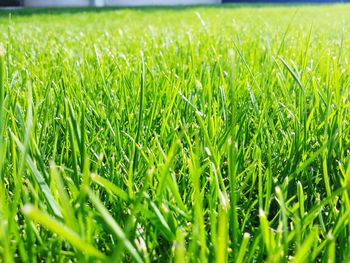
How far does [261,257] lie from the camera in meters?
0.50

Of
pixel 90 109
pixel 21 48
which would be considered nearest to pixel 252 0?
pixel 21 48

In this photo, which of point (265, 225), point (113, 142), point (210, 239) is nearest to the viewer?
point (265, 225)

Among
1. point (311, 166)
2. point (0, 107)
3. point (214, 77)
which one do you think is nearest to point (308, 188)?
point (311, 166)

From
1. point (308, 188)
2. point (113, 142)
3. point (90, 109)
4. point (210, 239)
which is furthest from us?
point (90, 109)

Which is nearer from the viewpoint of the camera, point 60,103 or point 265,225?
point 265,225

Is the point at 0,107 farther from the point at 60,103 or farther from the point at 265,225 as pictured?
the point at 60,103

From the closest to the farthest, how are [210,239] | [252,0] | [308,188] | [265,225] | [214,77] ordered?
1. [265,225]
2. [210,239]
3. [308,188]
4. [214,77]
5. [252,0]

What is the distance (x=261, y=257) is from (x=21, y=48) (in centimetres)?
189

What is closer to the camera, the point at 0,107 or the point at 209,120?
the point at 0,107

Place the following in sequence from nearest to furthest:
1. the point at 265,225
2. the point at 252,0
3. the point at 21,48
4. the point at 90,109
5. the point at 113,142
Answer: the point at 265,225, the point at 113,142, the point at 90,109, the point at 21,48, the point at 252,0

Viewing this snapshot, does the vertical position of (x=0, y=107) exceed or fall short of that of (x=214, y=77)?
it exceeds it

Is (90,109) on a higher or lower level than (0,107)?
lower

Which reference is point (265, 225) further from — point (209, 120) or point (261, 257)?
point (209, 120)

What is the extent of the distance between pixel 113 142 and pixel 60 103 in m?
0.20
